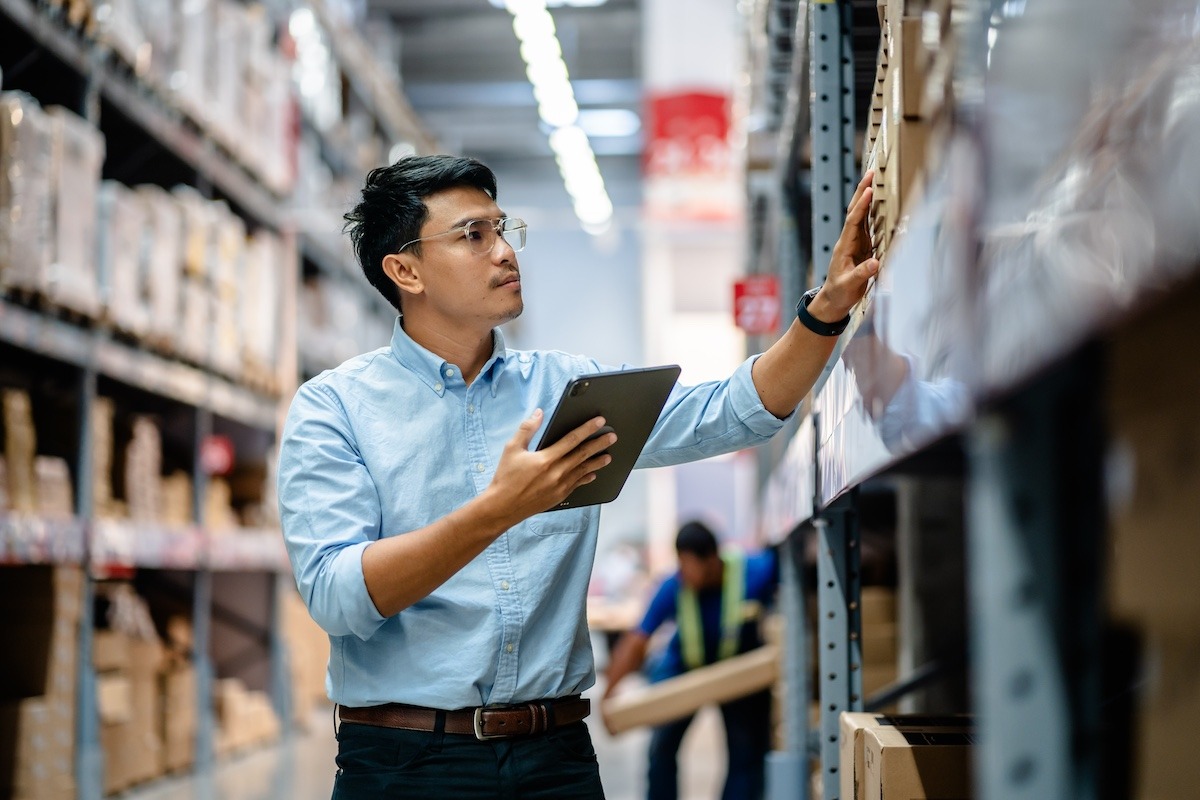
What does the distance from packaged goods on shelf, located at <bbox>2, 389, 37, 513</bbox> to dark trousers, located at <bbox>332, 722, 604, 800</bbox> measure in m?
3.38

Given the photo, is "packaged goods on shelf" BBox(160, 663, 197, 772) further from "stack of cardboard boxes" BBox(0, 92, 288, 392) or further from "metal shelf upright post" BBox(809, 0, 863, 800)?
"metal shelf upright post" BBox(809, 0, 863, 800)

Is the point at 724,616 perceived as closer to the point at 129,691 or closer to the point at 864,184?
the point at 129,691

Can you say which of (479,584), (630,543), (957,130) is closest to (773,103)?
(479,584)

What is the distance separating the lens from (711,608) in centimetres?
644

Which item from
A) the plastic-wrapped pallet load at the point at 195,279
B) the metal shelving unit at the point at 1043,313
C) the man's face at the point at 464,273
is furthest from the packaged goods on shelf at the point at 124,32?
the metal shelving unit at the point at 1043,313

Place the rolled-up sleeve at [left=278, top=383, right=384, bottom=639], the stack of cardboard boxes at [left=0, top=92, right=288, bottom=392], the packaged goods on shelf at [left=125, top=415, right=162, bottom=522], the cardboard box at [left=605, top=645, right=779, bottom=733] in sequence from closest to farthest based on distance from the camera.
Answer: the rolled-up sleeve at [left=278, top=383, right=384, bottom=639] < the stack of cardboard boxes at [left=0, top=92, right=288, bottom=392] < the cardboard box at [left=605, top=645, right=779, bottom=733] < the packaged goods on shelf at [left=125, top=415, right=162, bottom=522]

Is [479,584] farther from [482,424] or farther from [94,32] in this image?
[94,32]

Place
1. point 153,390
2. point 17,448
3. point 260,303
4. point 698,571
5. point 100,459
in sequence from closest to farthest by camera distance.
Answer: point 17,448
point 100,459
point 698,571
point 153,390
point 260,303

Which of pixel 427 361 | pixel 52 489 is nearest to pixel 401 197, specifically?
pixel 427 361

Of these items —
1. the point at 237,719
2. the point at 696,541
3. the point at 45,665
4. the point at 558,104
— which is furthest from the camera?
the point at 558,104

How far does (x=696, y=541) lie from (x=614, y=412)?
4191 mm

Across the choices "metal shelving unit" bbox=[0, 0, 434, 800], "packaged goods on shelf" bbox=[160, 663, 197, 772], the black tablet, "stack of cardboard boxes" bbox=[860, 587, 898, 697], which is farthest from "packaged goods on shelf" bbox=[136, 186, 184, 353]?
the black tablet

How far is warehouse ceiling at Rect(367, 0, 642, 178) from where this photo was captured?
16.2 m

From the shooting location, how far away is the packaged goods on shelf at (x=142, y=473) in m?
6.48
